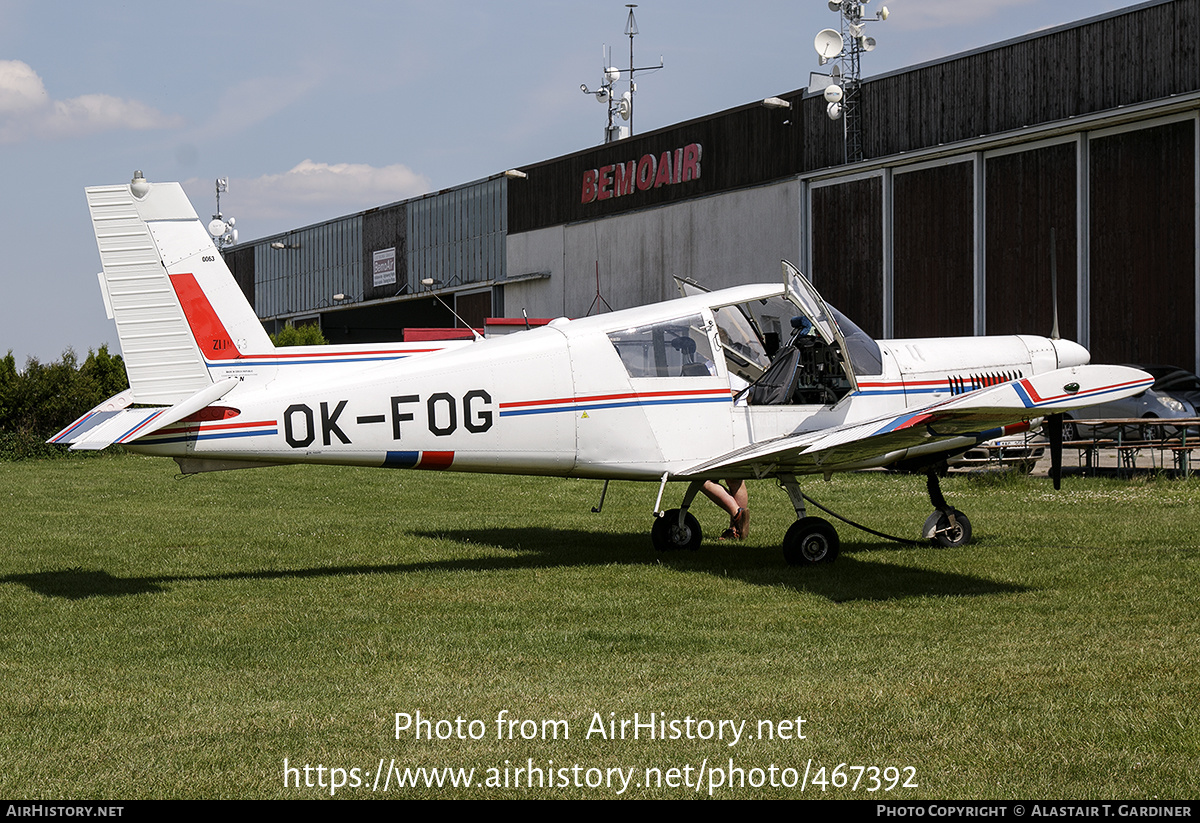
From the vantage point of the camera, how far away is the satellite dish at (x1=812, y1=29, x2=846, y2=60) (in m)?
28.0

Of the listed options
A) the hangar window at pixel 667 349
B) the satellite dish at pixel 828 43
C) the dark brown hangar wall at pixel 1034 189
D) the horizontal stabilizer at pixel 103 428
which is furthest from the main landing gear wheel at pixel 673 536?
the satellite dish at pixel 828 43

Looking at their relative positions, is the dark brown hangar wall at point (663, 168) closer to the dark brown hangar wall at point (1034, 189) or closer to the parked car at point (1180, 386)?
the dark brown hangar wall at point (1034, 189)

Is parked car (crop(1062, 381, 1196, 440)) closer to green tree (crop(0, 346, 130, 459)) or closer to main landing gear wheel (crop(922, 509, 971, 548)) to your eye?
main landing gear wheel (crop(922, 509, 971, 548))

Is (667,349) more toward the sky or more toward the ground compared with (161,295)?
more toward the ground

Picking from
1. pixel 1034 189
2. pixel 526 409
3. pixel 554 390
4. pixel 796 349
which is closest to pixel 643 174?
pixel 1034 189

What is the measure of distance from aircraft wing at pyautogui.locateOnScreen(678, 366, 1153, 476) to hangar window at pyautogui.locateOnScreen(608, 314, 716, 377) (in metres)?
0.80

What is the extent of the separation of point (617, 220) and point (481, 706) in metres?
33.0

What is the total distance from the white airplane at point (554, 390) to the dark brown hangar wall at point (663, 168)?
72.4 feet

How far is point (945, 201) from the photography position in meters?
26.8

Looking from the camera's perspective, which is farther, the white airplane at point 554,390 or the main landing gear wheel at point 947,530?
the main landing gear wheel at point 947,530

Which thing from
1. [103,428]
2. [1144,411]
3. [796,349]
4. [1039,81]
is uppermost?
[1039,81]

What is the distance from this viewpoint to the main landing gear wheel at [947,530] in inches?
404

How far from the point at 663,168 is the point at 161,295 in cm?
2780

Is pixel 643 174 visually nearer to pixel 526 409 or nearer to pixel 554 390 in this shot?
pixel 554 390
